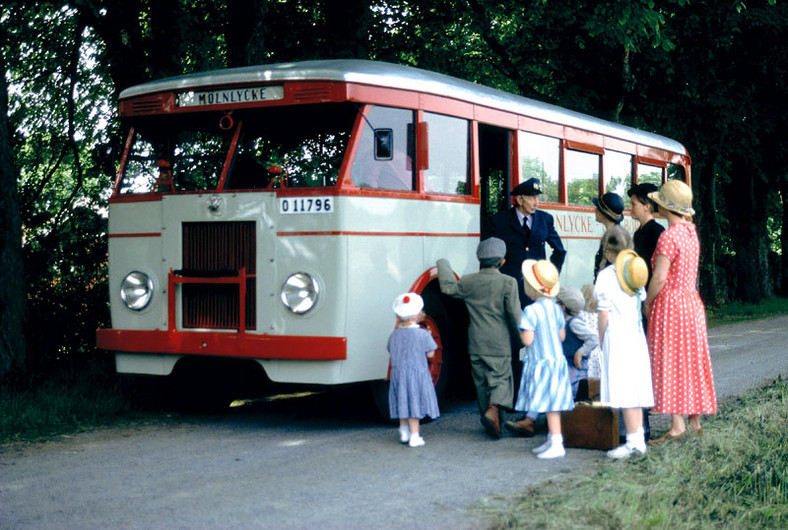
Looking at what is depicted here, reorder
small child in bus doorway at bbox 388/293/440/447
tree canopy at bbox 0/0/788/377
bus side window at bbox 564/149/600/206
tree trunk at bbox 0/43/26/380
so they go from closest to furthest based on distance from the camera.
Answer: small child in bus doorway at bbox 388/293/440/447 < tree trunk at bbox 0/43/26/380 < bus side window at bbox 564/149/600/206 < tree canopy at bbox 0/0/788/377

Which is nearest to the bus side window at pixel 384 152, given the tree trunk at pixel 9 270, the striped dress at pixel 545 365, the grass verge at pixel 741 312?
the striped dress at pixel 545 365

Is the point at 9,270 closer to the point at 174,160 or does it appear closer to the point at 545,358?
the point at 174,160

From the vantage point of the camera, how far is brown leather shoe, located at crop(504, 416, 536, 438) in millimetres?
8211

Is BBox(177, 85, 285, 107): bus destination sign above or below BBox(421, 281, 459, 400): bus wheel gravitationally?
above

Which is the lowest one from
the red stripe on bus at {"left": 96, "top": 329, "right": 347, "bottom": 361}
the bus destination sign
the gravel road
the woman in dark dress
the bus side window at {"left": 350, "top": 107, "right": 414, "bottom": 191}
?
the gravel road

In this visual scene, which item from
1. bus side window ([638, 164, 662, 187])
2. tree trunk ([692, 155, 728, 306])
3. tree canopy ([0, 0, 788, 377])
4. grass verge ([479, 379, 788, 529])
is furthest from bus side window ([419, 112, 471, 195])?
tree trunk ([692, 155, 728, 306])

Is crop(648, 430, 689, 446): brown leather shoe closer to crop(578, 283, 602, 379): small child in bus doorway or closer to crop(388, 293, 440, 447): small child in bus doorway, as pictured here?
crop(578, 283, 602, 379): small child in bus doorway

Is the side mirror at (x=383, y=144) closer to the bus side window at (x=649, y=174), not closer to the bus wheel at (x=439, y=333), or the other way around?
the bus wheel at (x=439, y=333)

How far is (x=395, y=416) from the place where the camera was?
25.6 feet

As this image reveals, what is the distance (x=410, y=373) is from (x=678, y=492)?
246 cm

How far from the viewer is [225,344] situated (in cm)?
841

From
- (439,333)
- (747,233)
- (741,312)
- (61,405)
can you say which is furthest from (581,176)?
(747,233)

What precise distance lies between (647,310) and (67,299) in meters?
7.45

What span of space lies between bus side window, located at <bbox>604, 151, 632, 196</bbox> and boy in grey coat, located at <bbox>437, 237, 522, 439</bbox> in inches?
196
